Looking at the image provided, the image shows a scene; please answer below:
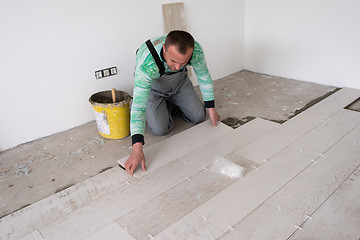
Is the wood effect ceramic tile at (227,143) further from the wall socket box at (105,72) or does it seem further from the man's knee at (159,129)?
the wall socket box at (105,72)

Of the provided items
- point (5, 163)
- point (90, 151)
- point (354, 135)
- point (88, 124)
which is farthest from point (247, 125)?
point (5, 163)

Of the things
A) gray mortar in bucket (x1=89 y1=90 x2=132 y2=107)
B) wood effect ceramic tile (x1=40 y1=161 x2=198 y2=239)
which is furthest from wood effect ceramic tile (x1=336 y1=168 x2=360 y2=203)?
gray mortar in bucket (x1=89 y1=90 x2=132 y2=107)

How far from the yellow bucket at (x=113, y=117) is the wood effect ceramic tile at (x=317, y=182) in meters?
1.55

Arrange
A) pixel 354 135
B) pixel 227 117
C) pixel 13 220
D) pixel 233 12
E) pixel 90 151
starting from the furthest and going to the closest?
1. pixel 233 12
2. pixel 227 117
3. pixel 90 151
4. pixel 354 135
5. pixel 13 220

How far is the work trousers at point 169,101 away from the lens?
2.65 metres

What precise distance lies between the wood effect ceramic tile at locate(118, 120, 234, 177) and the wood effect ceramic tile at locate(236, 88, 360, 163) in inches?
14.7

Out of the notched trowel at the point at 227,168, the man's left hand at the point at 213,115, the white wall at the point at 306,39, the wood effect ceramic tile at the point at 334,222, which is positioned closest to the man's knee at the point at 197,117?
the man's left hand at the point at 213,115

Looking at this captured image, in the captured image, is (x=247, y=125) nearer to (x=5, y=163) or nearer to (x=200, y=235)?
(x=200, y=235)

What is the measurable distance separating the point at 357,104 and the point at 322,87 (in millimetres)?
624

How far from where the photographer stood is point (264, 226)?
61.6 inches

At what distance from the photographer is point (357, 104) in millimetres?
3072

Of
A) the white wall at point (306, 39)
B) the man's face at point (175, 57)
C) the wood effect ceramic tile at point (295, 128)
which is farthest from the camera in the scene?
the white wall at point (306, 39)

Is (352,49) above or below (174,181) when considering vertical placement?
above

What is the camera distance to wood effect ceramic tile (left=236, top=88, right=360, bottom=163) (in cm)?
227
